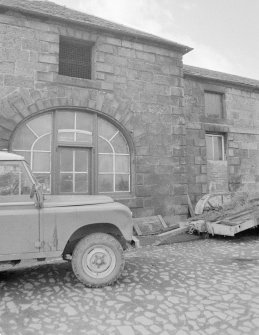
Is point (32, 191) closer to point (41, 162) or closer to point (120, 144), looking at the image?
point (41, 162)

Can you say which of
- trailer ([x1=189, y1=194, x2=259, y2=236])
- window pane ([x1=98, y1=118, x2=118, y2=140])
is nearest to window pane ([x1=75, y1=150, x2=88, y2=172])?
window pane ([x1=98, y1=118, x2=118, y2=140])

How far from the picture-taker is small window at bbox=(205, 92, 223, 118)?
11734 mm

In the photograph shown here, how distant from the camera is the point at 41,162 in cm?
809

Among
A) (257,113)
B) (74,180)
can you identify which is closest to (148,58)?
(74,180)

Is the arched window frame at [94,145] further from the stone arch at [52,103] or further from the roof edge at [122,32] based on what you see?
the roof edge at [122,32]

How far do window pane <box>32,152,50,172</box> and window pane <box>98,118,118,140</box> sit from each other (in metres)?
1.71

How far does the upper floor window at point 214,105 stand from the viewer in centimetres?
1173

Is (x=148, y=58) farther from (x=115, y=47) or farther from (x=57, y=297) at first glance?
(x=57, y=297)

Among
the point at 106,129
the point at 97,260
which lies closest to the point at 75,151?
the point at 106,129

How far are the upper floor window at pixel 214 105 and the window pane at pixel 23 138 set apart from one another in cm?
685

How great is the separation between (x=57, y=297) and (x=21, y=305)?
47cm

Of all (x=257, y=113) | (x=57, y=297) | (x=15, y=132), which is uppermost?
(x=257, y=113)

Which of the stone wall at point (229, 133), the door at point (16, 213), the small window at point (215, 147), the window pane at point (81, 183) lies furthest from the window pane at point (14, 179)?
the small window at point (215, 147)

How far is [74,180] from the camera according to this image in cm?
838
